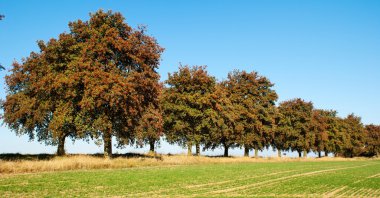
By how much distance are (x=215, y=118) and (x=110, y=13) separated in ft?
90.3

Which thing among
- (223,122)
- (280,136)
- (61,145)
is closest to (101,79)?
(61,145)

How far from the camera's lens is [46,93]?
46469 millimetres

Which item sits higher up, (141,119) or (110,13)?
(110,13)

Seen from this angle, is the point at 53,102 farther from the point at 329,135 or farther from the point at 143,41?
the point at 329,135

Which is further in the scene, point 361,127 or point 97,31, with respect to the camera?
point 361,127

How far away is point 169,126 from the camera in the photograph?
63875 mm

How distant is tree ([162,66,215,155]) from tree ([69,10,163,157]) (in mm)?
14831

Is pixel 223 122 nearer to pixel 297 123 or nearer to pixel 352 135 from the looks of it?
pixel 297 123

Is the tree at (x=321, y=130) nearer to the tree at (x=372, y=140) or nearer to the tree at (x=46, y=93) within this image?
the tree at (x=372, y=140)

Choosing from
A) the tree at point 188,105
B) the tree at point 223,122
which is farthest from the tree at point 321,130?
the tree at point 188,105

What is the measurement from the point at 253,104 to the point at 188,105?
22008mm

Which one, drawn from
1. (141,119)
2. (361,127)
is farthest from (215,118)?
(361,127)

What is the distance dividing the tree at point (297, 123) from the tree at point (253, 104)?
11.4 metres

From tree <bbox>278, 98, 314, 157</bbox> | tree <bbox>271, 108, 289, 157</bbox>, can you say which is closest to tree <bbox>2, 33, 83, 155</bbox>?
tree <bbox>271, 108, 289, 157</bbox>
